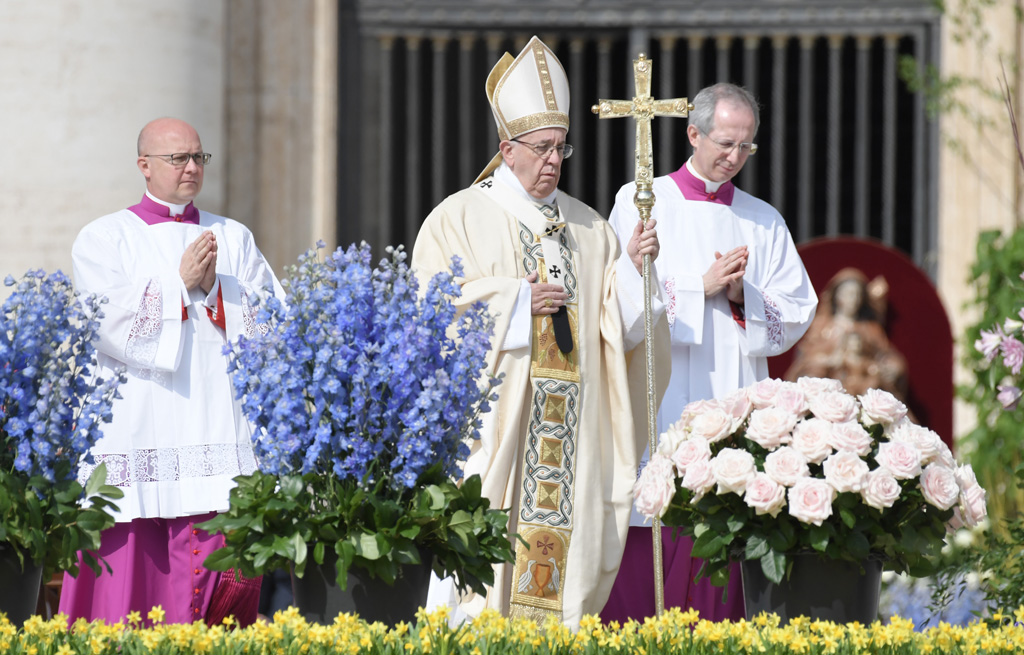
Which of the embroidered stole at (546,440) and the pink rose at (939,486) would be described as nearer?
the pink rose at (939,486)

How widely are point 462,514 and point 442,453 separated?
0.16m

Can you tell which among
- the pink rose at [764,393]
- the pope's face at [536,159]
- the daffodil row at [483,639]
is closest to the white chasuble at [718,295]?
the pope's face at [536,159]

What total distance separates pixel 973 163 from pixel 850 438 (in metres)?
5.00

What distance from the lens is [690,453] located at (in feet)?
12.5

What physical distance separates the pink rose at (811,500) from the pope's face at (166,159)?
237cm

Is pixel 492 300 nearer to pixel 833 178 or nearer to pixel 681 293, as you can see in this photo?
pixel 681 293

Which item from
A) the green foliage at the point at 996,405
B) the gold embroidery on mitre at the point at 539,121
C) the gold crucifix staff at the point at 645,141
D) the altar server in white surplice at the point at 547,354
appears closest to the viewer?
the gold crucifix staff at the point at 645,141

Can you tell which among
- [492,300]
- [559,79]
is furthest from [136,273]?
[559,79]

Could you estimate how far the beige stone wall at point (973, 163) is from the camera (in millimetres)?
8234

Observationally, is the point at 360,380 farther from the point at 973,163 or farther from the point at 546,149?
the point at 973,163

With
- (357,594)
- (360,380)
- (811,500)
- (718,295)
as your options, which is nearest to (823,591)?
(811,500)

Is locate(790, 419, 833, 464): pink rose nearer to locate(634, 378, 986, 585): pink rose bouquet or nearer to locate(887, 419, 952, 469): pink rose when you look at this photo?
locate(634, 378, 986, 585): pink rose bouquet

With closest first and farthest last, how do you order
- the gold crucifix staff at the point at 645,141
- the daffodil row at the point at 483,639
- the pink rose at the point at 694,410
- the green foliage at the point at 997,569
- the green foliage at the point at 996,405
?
the daffodil row at the point at 483,639
the pink rose at the point at 694,410
the green foliage at the point at 997,569
the gold crucifix staff at the point at 645,141
the green foliage at the point at 996,405

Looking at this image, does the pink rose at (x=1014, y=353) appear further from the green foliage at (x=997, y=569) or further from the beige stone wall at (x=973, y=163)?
the beige stone wall at (x=973, y=163)
